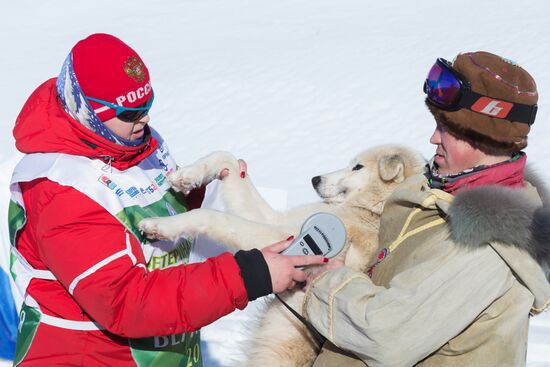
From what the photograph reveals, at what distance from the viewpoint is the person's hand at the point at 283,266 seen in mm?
2348

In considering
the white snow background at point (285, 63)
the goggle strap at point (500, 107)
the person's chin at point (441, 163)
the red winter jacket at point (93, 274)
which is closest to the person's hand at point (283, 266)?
the red winter jacket at point (93, 274)

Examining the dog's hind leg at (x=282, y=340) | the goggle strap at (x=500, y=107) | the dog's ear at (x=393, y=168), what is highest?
the goggle strap at (x=500, y=107)

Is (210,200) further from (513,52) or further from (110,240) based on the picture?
(513,52)

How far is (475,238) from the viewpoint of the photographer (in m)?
2.04

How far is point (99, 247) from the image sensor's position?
224 cm

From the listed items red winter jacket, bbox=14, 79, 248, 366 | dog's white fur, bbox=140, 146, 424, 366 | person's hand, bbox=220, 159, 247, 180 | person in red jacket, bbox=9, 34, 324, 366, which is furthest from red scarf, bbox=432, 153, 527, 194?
person's hand, bbox=220, 159, 247, 180

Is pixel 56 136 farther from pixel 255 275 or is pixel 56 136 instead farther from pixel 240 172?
pixel 240 172

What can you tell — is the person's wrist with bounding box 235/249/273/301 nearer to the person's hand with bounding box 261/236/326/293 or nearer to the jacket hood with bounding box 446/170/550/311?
the person's hand with bounding box 261/236/326/293

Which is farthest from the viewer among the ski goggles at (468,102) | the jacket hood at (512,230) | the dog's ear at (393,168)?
the dog's ear at (393,168)

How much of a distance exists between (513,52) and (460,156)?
12112 mm

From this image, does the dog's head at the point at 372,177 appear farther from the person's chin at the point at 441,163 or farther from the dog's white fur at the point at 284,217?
the person's chin at the point at 441,163

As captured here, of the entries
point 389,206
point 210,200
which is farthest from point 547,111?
point 389,206

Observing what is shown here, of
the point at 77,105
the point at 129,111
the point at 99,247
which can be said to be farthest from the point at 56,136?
the point at 99,247

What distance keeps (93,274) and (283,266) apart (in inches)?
23.4
